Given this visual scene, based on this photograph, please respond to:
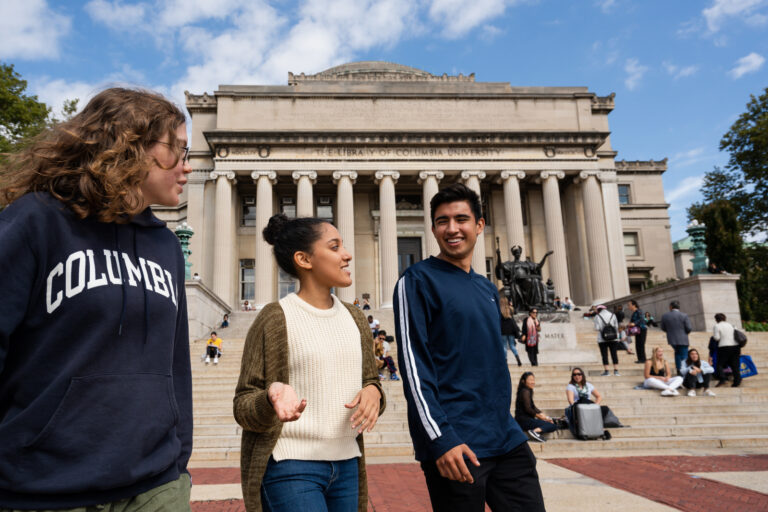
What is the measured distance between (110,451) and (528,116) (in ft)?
131

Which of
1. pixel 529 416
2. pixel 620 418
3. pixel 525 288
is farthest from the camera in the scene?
pixel 525 288

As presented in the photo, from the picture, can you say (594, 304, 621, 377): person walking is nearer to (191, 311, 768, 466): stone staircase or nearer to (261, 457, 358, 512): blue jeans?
(191, 311, 768, 466): stone staircase

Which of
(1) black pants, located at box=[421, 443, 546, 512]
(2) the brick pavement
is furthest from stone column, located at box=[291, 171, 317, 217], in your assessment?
(1) black pants, located at box=[421, 443, 546, 512]

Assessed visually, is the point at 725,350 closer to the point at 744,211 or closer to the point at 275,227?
the point at 275,227

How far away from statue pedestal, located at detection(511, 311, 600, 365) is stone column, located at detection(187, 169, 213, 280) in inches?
924

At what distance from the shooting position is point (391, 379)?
15.4 meters

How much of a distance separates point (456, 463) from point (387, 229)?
108 ft

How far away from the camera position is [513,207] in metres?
36.2

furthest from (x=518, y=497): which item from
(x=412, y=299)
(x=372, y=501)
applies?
(x=372, y=501)

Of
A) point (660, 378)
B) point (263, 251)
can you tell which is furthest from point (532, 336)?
point (263, 251)

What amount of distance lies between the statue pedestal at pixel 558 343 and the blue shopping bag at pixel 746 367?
13.2 ft

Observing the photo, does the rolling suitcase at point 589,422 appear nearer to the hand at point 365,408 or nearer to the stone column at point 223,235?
the hand at point 365,408

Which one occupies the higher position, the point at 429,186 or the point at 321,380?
the point at 429,186

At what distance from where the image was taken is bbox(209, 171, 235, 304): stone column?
3419 cm
